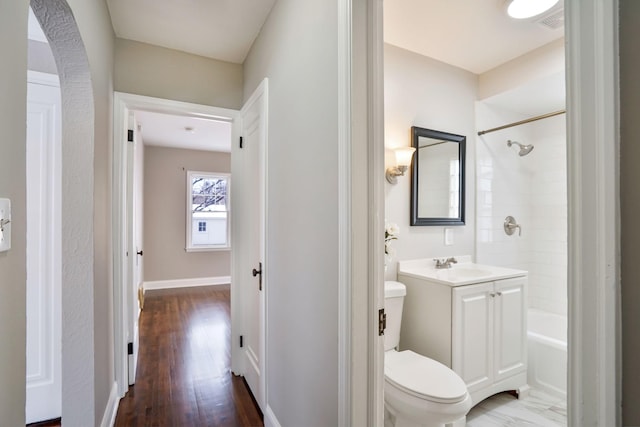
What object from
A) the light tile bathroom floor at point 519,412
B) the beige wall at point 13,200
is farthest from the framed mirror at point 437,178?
the beige wall at point 13,200

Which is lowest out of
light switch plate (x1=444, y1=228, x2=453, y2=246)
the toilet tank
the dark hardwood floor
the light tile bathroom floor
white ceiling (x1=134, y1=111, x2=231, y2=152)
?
the light tile bathroom floor

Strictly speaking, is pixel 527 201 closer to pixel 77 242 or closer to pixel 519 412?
pixel 519 412

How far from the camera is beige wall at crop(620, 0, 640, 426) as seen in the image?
0.42 meters

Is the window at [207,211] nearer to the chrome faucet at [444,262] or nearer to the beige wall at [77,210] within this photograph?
the beige wall at [77,210]

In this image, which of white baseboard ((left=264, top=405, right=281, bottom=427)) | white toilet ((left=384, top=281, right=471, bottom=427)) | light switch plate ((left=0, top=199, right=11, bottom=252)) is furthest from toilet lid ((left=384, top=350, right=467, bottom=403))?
light switch plate ((left=0, top=199, right=11, bottom=252))

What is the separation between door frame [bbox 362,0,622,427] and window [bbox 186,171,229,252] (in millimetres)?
5889

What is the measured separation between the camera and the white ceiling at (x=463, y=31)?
1.90 meters

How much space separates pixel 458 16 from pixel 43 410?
358cm

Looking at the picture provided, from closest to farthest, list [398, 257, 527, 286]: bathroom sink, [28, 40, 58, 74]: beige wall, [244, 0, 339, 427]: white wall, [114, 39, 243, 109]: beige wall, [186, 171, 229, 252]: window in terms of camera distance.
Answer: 1. [244, 0, 339, 427]: white wall
2. [28, 40, 58, 74]: beige wall
3. [398, 257, 527, 286]: bathroom sink
4. [114, 39, 243, 109]: beige wall
5. [186, 171, 229, 252]: window

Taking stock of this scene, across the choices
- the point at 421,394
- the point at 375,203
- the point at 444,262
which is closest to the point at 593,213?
the point at 375,203

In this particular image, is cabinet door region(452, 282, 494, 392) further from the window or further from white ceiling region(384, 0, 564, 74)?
the window

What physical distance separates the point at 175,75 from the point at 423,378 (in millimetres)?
2619

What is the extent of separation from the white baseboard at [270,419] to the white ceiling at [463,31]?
2.48 meters

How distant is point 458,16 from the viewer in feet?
6.50
